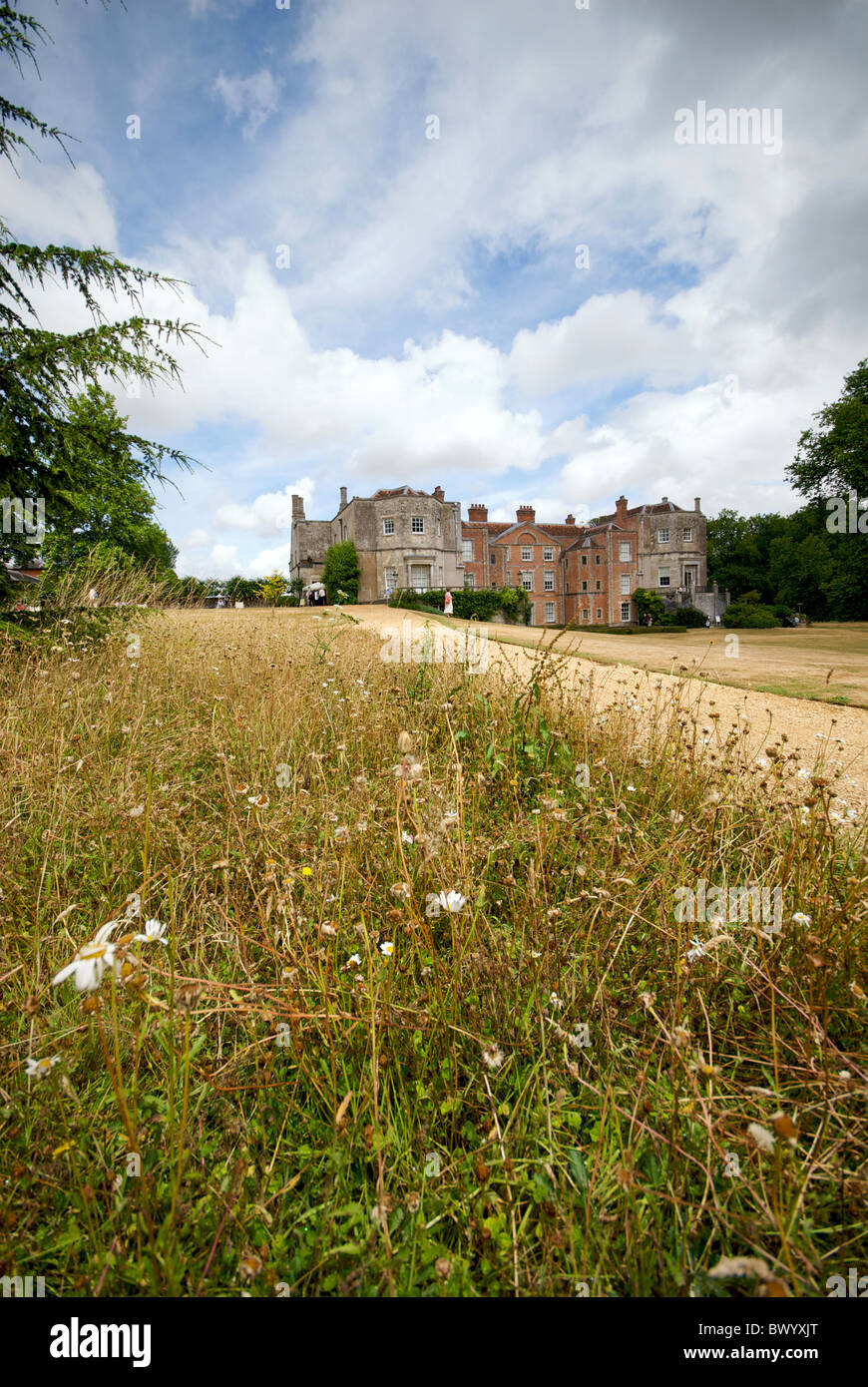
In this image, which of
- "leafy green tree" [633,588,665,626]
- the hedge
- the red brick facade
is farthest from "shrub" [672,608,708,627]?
the hedge

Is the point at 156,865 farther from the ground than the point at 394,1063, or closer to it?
farther from the ground

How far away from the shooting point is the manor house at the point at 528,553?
44625 mm

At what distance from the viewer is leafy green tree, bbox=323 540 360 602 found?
147 feet

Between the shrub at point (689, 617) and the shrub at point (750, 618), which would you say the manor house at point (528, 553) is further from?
the shrub at point (750, 618)

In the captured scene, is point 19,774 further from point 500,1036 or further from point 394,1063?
point 500,1036

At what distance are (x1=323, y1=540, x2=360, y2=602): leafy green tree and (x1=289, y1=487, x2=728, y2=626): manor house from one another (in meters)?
0.69

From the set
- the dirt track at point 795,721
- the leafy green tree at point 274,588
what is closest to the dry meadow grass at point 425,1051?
the dirt track at point 795,721

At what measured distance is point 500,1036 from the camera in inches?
66.5

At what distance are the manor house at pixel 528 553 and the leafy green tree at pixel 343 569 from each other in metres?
0.69

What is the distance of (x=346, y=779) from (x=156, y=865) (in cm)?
118

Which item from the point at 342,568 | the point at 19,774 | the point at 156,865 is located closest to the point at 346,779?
the point at 156,865

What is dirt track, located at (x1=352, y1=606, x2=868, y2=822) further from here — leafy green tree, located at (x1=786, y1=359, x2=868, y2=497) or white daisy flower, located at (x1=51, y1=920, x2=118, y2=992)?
leafy green tree, located at (x1=786, y1=359, x2=868, y2=497)

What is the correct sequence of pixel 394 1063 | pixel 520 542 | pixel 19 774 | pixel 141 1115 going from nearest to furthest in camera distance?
pixel 141 1115 < pixel 394 1063 < pixel 19 774 < pixel 520 542

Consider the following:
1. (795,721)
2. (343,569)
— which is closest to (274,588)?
(795,721)
